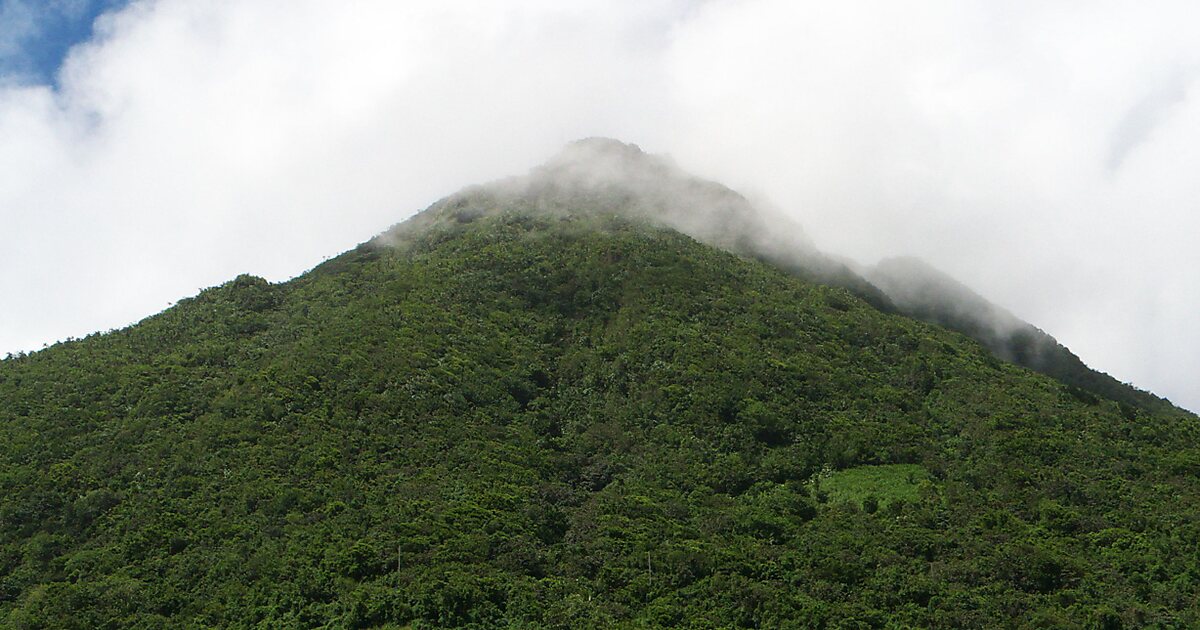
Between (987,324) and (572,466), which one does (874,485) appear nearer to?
(572,466)

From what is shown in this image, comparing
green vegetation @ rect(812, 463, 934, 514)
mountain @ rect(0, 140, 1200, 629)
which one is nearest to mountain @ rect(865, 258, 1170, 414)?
mountain @ rect(0, 140, 1200, 629)

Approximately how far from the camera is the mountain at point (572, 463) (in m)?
58.2

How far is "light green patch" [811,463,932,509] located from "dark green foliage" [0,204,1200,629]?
0.54 feet

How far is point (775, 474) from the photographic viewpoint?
71.1 metres

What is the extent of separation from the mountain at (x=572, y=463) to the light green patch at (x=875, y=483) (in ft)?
0.66

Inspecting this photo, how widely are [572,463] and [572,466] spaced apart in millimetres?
242

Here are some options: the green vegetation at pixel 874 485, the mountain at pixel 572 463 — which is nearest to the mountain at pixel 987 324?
the mountain at pixel 572 463

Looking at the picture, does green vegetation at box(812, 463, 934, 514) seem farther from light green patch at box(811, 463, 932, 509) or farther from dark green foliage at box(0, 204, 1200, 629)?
dark green foliage at box(0, 204, 1200, 629)

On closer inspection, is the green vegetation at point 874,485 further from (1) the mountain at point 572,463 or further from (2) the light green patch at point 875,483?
(1) the mountain at point 572,463

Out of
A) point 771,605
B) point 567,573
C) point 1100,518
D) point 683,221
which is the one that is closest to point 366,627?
point 567,573

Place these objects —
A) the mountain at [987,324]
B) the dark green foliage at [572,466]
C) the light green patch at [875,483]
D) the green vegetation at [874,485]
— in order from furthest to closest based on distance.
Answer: the mountain at [987,324], the light green patch at [875,483], the green vegetation at [874,485], the dark green foliage at [572,466]

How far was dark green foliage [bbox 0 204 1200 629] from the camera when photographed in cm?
5819

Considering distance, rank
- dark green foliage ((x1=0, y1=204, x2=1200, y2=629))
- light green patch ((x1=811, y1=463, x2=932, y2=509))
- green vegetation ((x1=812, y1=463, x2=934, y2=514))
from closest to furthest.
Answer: dark green foliage ((x1=0, y1=204, x2=1200, y2=629))
green vegetation ((x1=812, y1=463, x2=934, y2=514))
light green patch ((x1=811, y1=463, x2=932, y2=509))

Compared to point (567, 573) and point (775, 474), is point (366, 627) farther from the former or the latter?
→ point (775, 474)
